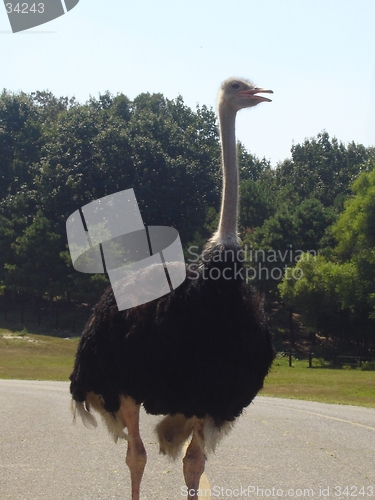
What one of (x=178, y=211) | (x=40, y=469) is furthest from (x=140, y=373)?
(x=178, y=211)

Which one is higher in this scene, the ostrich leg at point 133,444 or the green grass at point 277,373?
the ostrich leg at point 133,444

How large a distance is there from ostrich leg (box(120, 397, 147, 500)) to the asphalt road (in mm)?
299

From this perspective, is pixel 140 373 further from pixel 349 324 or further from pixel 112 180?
pixel 112 180

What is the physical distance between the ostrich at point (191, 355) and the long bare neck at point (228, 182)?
0.03 ft

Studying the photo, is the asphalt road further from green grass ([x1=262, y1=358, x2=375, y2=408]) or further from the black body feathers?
green grass ([x1=262, y1=358, x2=375, y2=408])

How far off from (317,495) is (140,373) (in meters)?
1.74

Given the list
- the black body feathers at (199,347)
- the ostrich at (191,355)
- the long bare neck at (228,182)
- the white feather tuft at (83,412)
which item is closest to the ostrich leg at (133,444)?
the ostrich at (191,355)

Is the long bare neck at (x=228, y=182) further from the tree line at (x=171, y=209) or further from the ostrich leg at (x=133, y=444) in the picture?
the tree line at (x=171, y=209)

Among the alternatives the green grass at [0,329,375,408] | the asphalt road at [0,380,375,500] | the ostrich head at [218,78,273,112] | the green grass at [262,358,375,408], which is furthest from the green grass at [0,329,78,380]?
the ostrich head at [218,78,273,112]

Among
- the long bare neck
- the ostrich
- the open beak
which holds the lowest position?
the ostrich

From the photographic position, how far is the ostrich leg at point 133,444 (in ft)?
19.0

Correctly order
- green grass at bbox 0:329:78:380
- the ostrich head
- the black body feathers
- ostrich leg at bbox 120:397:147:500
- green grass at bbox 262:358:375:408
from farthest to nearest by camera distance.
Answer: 1. green grass at bbox 0:329:78:380
2. green grass at bbox 262:358:375:408
3. the ostrich head
4. ostrich leg at bbox 120:397:147:500
5. the black body feathers

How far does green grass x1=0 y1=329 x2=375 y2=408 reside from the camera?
66.4 ft

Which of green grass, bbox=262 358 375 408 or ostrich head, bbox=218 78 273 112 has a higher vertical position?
ostrich head, bbox=218 78 273 112
